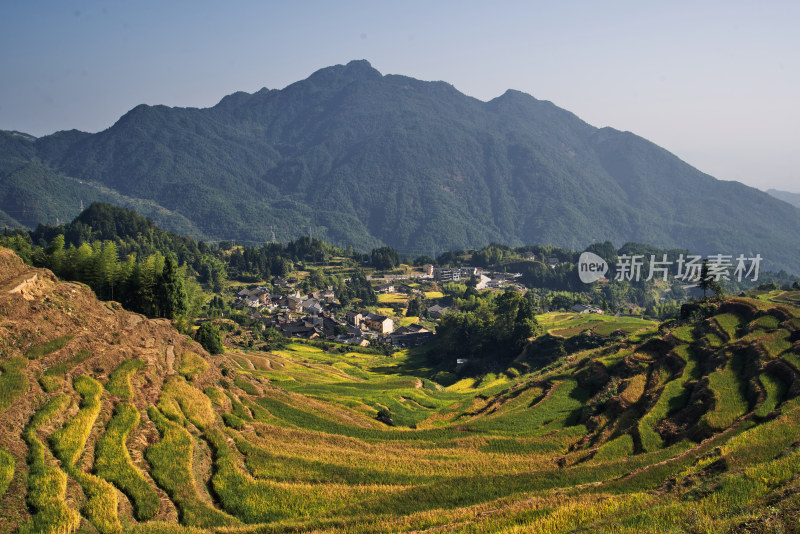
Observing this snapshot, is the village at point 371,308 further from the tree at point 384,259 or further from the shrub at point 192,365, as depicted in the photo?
the shrub at point 192,365

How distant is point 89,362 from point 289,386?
19851 mm

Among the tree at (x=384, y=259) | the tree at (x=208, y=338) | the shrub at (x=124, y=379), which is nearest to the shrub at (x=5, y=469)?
the shrub at (x=124, y=379)

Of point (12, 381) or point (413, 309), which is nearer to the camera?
point (12, 381)

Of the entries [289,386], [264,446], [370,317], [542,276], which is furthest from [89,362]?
[542,276]

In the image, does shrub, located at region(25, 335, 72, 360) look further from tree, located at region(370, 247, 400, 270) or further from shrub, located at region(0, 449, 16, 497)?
tree, located at region(370, 247, 400, 270)

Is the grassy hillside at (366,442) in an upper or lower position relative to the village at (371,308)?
upper

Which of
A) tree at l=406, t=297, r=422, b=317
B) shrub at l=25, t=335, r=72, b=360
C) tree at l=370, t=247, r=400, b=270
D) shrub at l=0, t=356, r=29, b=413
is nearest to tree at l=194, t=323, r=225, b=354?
shrub at l=25, t=335, r=72, b=360

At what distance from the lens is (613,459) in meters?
25.1

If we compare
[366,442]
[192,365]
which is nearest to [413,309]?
[192,365]

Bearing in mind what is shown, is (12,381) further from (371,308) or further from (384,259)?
(384,259)

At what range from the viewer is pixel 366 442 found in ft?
95.9

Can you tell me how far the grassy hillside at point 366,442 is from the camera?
16000mm

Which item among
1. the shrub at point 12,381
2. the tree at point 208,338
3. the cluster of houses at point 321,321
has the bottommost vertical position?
the cluster of houses at point 321,321

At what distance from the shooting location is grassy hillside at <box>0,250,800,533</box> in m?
16.0
